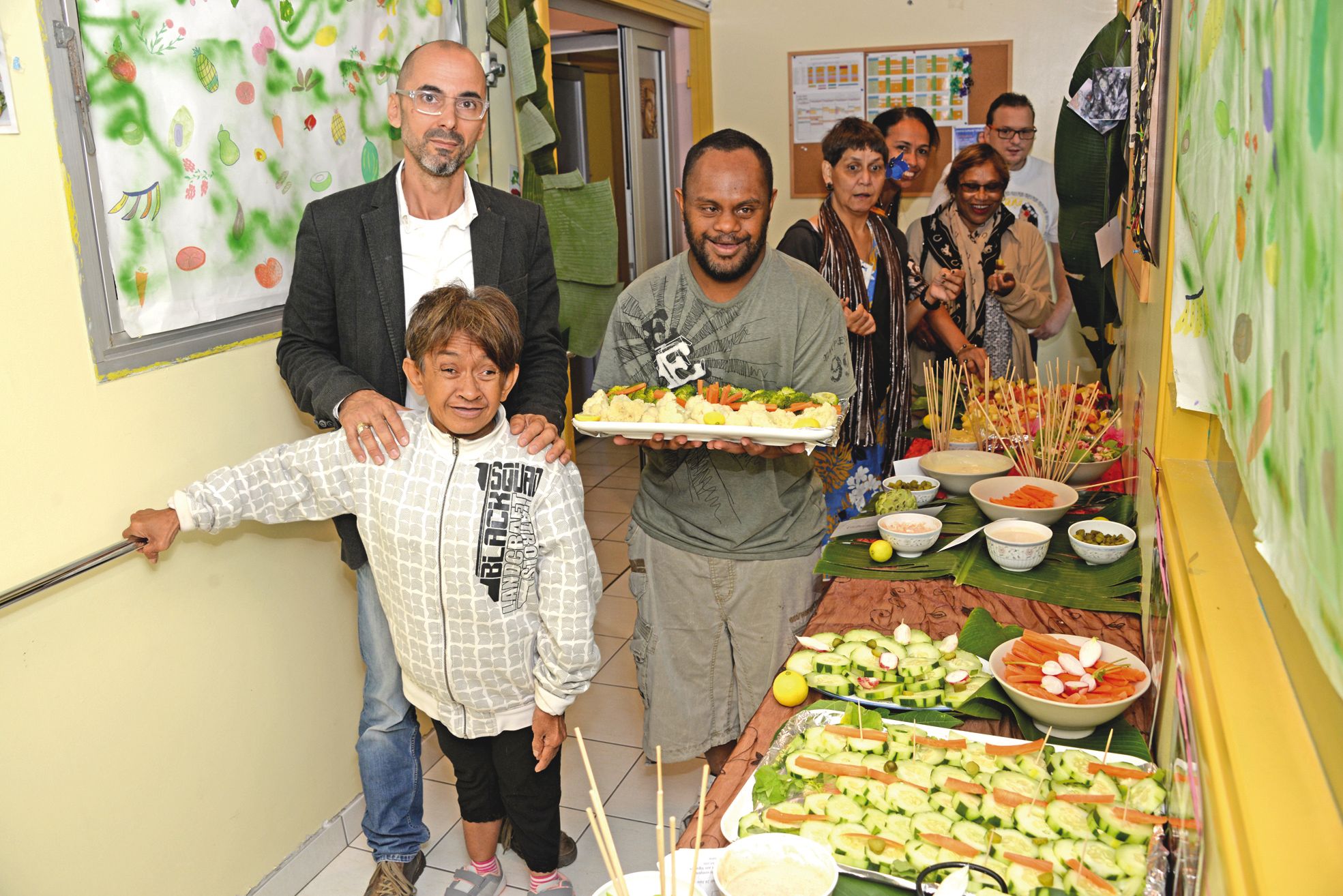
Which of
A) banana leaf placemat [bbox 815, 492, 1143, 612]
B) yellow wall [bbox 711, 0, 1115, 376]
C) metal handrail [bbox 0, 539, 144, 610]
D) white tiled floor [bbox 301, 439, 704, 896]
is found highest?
yellow wall [bbox 711, 0, 1115, 376]

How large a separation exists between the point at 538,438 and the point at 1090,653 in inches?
44.4

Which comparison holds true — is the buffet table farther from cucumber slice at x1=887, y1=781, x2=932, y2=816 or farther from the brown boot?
the brown boot

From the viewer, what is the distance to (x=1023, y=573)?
2.28 m

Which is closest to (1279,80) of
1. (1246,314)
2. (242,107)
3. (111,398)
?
(1246,314)

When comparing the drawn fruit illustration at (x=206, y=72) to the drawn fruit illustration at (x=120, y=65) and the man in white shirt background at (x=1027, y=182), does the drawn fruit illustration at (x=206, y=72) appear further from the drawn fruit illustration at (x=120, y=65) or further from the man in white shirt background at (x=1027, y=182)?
the man in white shirt background at (x=1027, y=182)

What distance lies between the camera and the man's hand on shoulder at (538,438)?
2.24 metres

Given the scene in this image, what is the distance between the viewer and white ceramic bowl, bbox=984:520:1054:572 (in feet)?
7.41

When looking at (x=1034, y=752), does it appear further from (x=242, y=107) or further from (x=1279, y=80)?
(x=242, y=107)

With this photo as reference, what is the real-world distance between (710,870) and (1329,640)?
844mm

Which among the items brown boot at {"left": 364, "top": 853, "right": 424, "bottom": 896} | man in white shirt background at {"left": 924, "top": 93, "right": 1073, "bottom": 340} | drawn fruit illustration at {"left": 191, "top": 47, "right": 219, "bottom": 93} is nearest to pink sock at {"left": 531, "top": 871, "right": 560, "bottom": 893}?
brown boot at {"left": 364, "top": 853, "right": 424, "bottom": 896}

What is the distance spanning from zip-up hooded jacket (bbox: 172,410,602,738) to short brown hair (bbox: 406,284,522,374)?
0.16 meters

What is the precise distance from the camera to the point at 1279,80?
A: 0.76 meters

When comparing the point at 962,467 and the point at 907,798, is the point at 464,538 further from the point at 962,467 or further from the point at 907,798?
the point at 962,467

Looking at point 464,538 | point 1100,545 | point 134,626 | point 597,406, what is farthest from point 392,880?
point 1100,545
